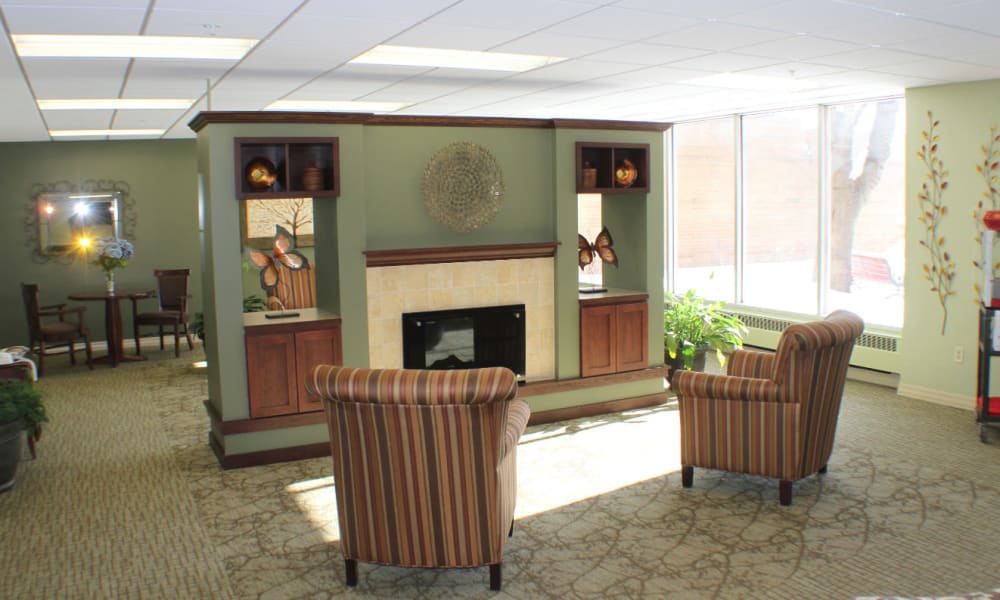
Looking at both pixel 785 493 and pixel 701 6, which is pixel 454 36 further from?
pixel 785 493

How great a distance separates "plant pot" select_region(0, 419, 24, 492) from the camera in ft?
16.3

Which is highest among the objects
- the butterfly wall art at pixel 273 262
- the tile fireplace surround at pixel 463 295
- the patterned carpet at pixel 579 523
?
the butterfly wall art at pixel 273 262

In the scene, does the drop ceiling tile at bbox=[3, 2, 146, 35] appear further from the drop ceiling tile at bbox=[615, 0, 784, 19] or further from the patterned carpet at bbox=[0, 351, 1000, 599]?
the patterned carpet at bbox=[0, 351, 1000, 599]

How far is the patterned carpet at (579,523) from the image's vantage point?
12.2 feet

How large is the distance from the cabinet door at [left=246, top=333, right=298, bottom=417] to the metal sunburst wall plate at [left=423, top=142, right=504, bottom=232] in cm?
139

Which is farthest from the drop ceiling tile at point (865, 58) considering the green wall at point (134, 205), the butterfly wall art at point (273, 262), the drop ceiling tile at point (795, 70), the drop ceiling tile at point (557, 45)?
the green wall at point (134, 205)

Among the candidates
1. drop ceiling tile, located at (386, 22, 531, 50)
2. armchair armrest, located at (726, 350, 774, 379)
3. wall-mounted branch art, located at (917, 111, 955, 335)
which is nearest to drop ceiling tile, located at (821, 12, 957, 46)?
drop ceiling tile, located at (386, 22, 531, 50)

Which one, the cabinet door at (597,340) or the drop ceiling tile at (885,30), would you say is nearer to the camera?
the drop ceiling tile at (885,30)

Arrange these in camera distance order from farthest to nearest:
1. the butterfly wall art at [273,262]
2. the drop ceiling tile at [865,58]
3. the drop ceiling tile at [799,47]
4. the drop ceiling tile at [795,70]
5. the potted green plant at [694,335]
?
the potted green plant at [694,335] < the butterfly wall art at [273,262] < the drop ceiling tile at [795,70] < the drop ceiling tile at [865,58] < the drop ceiling tile at [799,47]

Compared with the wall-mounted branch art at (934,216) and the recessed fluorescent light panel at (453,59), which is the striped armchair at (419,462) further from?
the wall-mounted branch art at (934,216)

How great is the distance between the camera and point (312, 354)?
5.64 m

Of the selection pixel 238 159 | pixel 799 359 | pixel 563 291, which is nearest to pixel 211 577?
pixel 238 159

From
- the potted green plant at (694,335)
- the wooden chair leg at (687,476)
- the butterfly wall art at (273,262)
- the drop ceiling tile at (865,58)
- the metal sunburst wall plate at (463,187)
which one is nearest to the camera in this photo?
the wooden chair leg at (687,476)

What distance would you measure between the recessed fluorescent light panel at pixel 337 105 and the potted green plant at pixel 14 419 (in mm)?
3118
